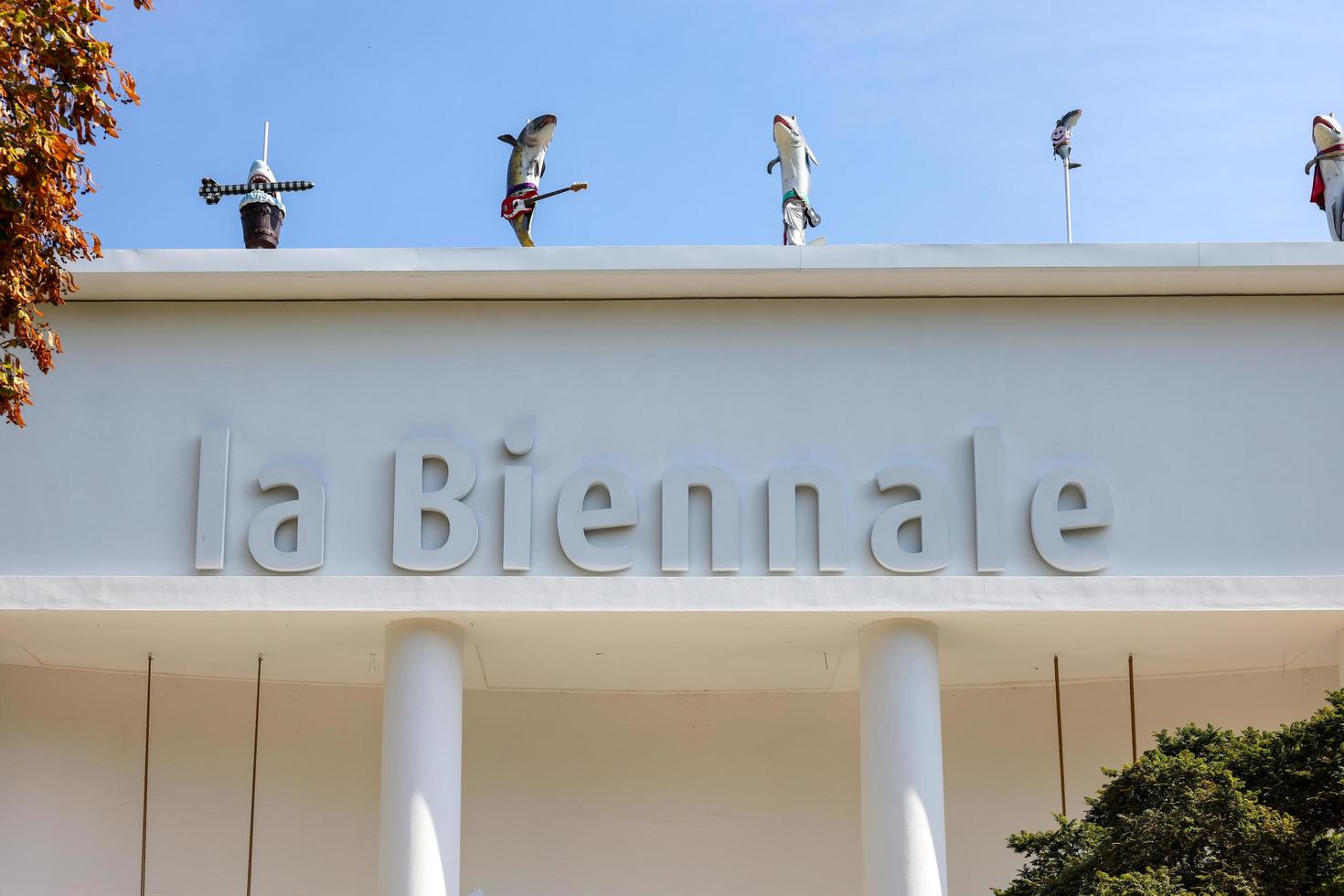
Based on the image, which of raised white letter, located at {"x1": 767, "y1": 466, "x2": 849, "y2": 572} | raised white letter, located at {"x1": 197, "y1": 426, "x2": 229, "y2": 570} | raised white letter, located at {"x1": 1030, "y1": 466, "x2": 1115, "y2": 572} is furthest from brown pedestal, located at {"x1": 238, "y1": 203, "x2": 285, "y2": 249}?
raised white letter, located at {"x1": 1030, "y1": 466, "x2": 1115, "y2": 572}

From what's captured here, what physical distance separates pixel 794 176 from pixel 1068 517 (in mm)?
4329

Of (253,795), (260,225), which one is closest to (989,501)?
(260,225)

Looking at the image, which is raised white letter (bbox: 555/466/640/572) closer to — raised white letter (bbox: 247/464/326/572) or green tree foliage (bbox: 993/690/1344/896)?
raised white letter (bbox: 247/464/326/572)

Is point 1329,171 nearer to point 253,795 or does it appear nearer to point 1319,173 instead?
point 1319,173

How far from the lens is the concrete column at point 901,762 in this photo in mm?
15992

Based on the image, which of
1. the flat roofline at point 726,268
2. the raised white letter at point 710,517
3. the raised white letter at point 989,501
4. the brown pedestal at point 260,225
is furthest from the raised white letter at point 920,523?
the brown pedestal at point 260,225

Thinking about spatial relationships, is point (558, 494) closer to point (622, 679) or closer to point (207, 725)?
point (622, 679)

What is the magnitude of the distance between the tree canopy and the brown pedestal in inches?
239

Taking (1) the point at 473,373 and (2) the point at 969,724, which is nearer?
(1) the point at 473,373

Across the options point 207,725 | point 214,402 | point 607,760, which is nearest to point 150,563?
point 214,402

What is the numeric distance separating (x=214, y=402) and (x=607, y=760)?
6.41 metres

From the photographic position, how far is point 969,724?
2008cm

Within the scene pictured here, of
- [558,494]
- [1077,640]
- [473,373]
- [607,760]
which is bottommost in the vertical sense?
[607,760]

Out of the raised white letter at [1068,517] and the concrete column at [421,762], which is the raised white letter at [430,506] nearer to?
the concrete column at [421,762]
